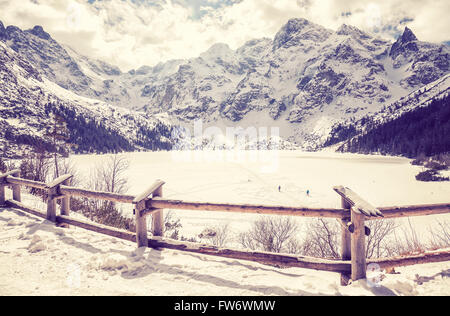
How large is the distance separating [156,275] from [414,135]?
121 meters

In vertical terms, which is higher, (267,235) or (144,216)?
(144,216)

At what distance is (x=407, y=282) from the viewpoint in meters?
3.38

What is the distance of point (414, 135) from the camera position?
93.8 m

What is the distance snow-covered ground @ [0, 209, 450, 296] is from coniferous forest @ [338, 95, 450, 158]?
92.7 m

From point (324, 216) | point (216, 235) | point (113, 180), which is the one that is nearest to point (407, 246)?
point (216, 235)

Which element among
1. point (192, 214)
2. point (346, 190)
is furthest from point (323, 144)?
point (346, 190)

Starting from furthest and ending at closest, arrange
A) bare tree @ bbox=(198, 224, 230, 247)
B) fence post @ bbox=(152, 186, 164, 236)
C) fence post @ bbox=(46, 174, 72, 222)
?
bare tree @ bbox=(198, 224, 230, 247)
fence post @ bbox=(46, 174, 72, 222)
fence post @ bbox=(152, 186, 164, 236)

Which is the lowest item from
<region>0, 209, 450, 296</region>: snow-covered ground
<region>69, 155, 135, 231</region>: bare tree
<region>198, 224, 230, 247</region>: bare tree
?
<region>198, 224, 230, 247</region>: bare tree

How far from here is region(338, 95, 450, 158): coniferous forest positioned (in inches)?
3040

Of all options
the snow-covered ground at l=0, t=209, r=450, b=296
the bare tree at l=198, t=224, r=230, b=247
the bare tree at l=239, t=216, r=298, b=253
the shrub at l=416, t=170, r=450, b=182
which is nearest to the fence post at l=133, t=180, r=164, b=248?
the snow-covered ground at l=0, t=209, r=450, b=296

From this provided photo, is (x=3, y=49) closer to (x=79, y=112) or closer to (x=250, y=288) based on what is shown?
A: (x=79, y=112)

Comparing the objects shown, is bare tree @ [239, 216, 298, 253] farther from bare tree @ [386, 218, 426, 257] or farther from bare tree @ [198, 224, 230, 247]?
bare tree @ [386, 218, 426, 257]

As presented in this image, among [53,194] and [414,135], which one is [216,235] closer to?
→ [53,194]

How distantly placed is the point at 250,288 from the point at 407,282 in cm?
233
